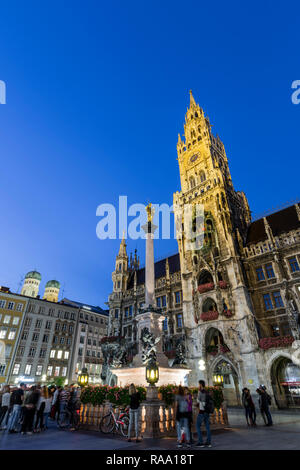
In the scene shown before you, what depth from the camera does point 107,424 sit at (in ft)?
37.1

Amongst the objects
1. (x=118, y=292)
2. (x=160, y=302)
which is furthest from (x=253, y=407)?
(x=118, y=292)

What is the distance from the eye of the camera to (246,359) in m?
27.3

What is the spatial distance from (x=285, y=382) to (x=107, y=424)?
23.0 meters

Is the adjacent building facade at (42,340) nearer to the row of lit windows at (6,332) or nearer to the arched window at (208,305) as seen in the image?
the row of lit windows at (6,332)

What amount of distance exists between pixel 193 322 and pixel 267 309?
891cm

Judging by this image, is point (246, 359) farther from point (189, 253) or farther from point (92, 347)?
point (92, 347)

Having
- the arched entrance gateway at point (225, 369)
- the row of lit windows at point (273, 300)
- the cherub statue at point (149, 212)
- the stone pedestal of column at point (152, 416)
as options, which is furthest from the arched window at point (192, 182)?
the stone pedestal of column at point (152, 416)

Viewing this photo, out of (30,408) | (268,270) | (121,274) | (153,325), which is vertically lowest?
(30,408)

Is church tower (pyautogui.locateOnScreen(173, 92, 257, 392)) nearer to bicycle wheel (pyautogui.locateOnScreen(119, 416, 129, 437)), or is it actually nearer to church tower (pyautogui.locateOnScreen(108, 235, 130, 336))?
church tower (pyautogui.locateOnScreen(108, 235, 130, 336))

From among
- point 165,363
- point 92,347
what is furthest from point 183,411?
point 92,347

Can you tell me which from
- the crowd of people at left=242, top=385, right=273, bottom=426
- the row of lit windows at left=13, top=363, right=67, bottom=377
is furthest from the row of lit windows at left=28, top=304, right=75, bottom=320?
the crowd of people at left=242, top=385, right=273, bottom=426

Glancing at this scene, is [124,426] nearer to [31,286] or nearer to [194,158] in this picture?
[194,158]

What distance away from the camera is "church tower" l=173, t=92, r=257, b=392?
29500 mm

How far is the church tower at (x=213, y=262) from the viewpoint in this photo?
2950cm
